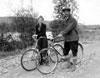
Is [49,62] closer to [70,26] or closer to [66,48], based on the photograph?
[66,48]

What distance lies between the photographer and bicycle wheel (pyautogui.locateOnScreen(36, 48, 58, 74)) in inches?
179

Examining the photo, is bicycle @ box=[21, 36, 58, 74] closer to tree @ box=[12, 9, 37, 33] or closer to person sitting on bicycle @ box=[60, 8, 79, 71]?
person sitting on bicycle @ box=[60, 8, 79, 71]

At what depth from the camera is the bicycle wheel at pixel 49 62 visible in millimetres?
4547

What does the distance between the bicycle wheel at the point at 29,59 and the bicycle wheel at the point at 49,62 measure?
178 millimetres

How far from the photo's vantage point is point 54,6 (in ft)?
52.5

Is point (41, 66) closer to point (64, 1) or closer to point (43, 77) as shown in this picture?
point (43, 77)

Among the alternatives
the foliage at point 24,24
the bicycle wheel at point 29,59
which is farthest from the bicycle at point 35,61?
the foliage at point 24,24

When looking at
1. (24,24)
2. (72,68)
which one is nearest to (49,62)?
(72,68)

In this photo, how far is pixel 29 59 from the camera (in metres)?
4.56

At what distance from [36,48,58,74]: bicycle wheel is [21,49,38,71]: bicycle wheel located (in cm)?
18

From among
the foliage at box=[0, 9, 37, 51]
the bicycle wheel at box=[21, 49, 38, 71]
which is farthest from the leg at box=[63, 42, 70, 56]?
the foliage at box=[0, 9, 37, 51]

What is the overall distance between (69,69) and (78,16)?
39.8 ft

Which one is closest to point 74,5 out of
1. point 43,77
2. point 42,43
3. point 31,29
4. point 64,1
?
point 64,1

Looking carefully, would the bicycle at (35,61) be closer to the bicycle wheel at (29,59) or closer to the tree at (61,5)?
the bicycle wheel at (29,59)
